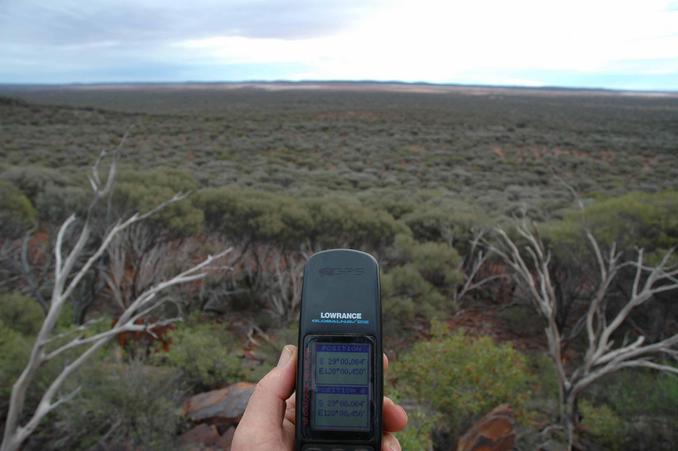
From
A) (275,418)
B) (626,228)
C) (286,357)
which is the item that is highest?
(286,357)

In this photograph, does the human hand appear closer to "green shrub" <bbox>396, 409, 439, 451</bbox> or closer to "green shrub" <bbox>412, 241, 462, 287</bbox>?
"green shrub" <bbox>396, 409, 439, 451</bbox>

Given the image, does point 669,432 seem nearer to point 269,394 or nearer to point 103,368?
point 269,394

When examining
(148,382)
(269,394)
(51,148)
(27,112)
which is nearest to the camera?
(269,394)

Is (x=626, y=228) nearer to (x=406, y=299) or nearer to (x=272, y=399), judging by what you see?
(x=406, y=299)

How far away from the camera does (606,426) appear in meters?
5.89

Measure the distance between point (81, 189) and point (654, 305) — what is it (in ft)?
39.1

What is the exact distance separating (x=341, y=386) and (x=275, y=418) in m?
0.27

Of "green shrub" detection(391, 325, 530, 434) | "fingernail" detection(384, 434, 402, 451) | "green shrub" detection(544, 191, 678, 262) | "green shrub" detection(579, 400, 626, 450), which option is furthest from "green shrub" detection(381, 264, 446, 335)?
"fingernail" detection(384, 434, 402, 451)

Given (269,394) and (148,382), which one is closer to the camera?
(269,394)

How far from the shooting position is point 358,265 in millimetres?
1977

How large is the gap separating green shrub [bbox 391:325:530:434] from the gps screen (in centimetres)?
404

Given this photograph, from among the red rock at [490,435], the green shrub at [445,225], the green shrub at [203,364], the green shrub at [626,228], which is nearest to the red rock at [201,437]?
the green shrub at [203,364]

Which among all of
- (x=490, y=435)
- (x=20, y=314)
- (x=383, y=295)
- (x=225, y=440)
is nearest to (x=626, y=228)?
(x=383, y=295)

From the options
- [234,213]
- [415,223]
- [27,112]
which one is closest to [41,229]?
[234,213]
